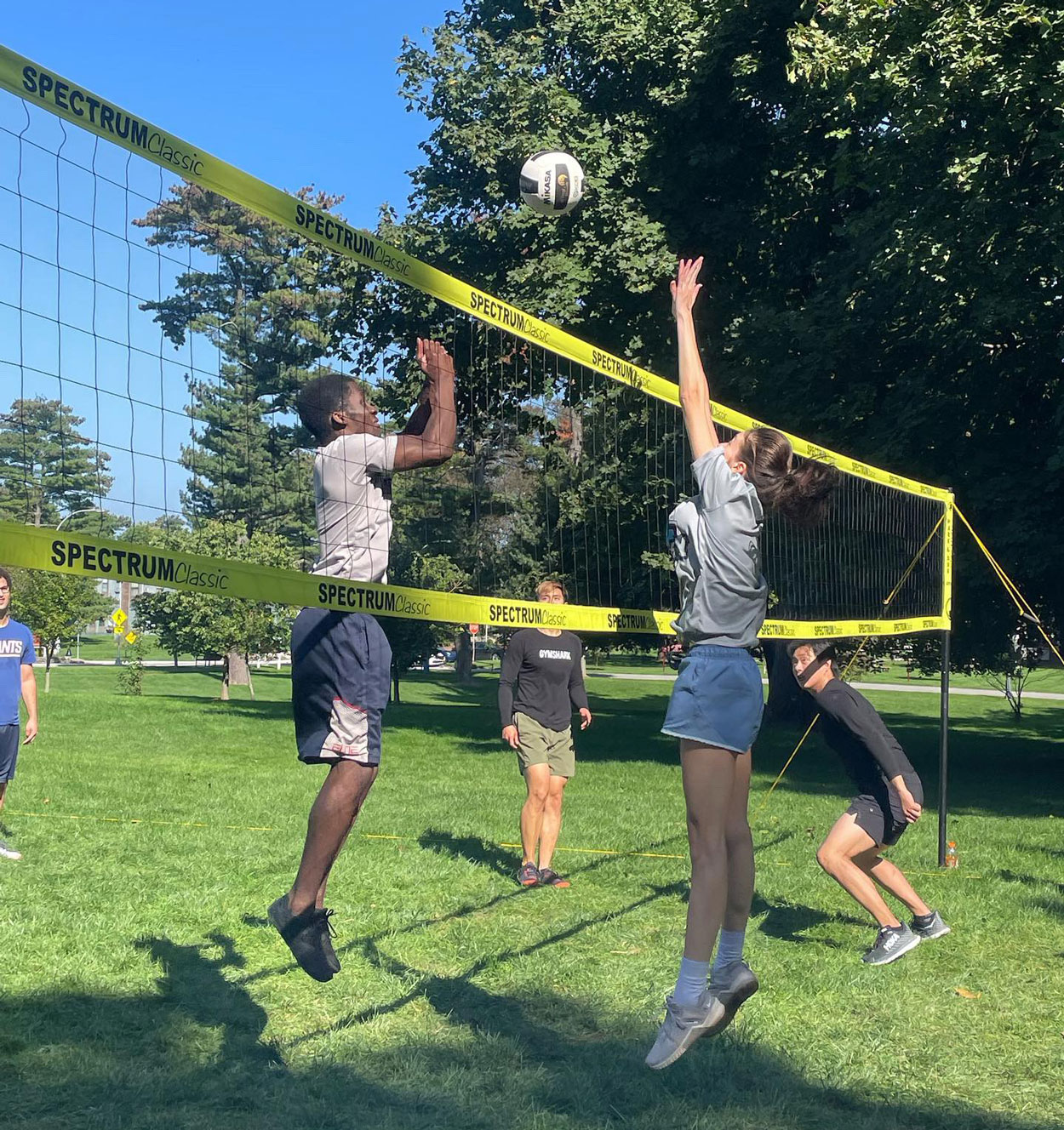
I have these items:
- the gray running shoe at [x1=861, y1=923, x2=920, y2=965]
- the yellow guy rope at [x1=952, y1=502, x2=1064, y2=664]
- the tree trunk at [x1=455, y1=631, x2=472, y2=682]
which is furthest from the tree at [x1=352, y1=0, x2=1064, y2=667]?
the tree trunk at [x1=455, y1=631, x2=472, y2=682]

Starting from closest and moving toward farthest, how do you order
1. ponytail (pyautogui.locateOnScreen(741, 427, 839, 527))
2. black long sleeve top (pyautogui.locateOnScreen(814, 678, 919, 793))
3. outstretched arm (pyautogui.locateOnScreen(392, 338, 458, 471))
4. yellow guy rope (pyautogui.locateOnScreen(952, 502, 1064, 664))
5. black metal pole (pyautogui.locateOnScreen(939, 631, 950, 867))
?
ponytail (pyautogui.locateOnScreen(741, 427, 839, 527)) < outstretched arm (pyautogui.locateOnScreen(392, 338, 458, 471)) < black long sleeve top (pyautogui.locateOnScreen(814, 678, 919, 793)) < black metal pole (pyautogui.locateOnScreen(939, 631, 950, 867)) < yellow guy rope (pyautogui.locateOnScreen(952, 502, 1064, 664))

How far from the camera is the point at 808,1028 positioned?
18.6 ft

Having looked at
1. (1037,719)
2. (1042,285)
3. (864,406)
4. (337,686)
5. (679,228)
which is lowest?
(1037,719)

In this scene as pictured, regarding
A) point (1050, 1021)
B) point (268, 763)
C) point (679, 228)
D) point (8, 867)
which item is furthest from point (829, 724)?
point (679, 228)

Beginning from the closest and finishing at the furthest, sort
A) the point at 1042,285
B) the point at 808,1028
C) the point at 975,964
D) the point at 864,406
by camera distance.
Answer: the point at 808,1028 < the point at 975,964 < the point at 1042,285 < the point at 864,406

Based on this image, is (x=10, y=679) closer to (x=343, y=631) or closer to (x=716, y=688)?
(x=343, y=631)

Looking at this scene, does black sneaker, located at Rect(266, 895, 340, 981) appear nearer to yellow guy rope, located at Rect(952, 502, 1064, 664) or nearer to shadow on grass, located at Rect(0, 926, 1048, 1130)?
shadow on grass, located at Rect(0, 926, 1048, 1130)

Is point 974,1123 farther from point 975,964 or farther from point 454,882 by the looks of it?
point 454,882

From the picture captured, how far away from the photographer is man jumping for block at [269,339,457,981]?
4180 mm

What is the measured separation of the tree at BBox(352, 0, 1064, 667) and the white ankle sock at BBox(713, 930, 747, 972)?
10.4 meters

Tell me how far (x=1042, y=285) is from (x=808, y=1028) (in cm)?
1190

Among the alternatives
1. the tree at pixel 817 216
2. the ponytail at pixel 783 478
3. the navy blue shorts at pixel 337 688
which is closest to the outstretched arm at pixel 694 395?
the ponytail at pixel 783 478

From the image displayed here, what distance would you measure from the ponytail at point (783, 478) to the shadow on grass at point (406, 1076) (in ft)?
7.32

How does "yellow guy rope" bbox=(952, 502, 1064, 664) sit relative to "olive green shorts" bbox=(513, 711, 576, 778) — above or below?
above
